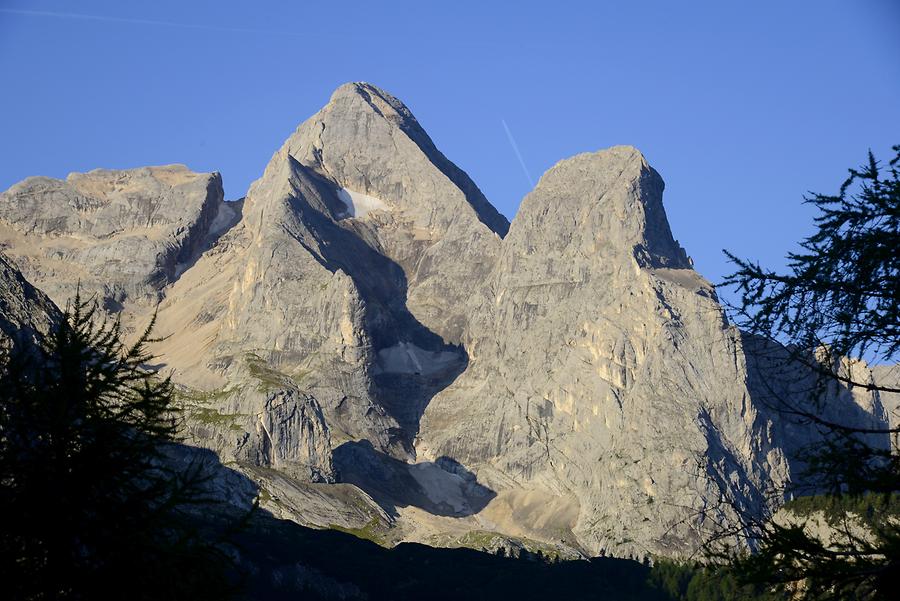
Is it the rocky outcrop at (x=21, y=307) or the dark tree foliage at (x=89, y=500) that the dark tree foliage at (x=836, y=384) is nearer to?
the dark tree foliage at (x=89, y=500)

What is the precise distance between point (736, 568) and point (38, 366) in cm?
1114

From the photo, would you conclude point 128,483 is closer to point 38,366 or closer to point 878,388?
point 38,366

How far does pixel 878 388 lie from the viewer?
58.5 ft

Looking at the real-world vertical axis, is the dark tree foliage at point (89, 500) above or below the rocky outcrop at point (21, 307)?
below

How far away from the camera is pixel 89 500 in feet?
64.8

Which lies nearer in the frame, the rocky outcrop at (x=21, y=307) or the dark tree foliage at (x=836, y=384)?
the dark tree foliage at (x=836, y=384)

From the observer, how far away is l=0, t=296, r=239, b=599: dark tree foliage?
747 inches

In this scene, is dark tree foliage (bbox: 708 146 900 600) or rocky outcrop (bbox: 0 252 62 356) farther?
rocky outcrop (bbox: 0 252 62 356)

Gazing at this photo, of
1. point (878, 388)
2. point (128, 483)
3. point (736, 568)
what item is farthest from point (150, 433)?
point (878, 388)

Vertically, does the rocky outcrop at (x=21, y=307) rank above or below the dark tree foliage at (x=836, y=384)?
above

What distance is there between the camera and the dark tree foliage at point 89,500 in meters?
19.0

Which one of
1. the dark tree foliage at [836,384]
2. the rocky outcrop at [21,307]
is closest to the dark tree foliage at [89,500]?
the dark tree foliage at [836,384]

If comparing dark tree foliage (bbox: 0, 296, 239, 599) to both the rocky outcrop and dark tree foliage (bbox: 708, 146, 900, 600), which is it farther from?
the rocky outcrop

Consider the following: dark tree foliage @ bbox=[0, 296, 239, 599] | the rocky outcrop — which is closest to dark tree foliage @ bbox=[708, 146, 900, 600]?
dark tree foliage @ bbox=[0, 296, 239, 599]
